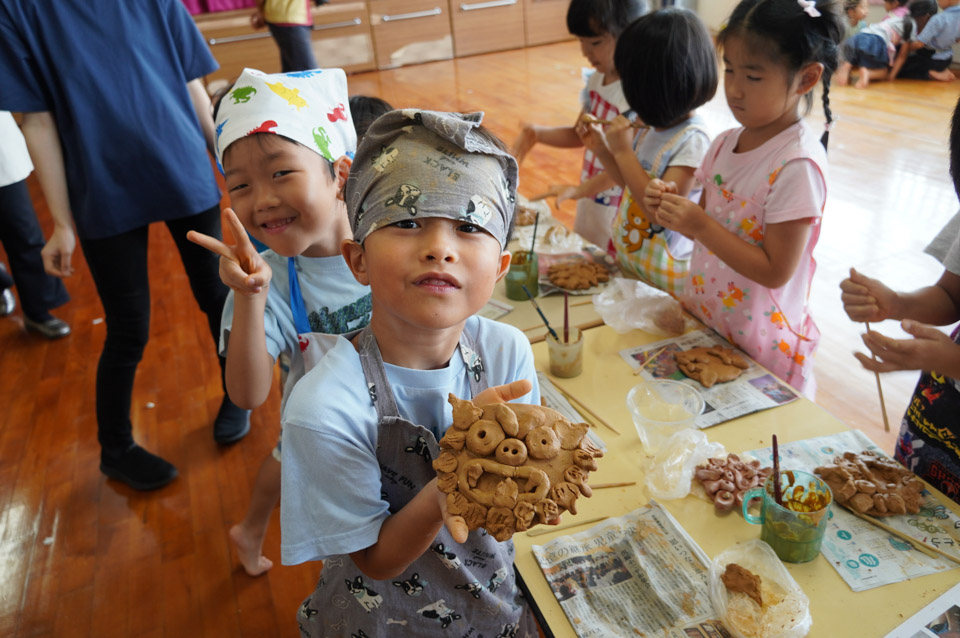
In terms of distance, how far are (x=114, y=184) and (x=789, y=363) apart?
2020 millimetres

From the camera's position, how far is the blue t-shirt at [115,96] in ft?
5.57

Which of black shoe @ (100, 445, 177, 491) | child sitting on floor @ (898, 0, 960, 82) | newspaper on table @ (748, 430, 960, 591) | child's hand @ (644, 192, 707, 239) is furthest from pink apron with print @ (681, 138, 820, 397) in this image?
child sitting on floor @ (898, 0, 960, 82)

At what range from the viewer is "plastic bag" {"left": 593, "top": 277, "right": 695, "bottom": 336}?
1690 mm

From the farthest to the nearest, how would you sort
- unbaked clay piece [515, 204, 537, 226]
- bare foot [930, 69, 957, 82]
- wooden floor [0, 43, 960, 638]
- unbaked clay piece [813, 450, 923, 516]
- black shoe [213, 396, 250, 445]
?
bare foot [930, 69, 957, 82] → black shoe [213, 396, 250, 445] → unbaked clay piece [515, 204, 537, 226] → wooden floor [0, 43, 960, 638] → unbaked clay piece [813, 450, 923, 516]

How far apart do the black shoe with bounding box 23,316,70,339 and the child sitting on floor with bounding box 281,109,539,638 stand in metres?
3.11

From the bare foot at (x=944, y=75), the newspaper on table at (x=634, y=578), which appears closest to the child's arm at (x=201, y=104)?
the newspaper on table at (x=634, y=578)

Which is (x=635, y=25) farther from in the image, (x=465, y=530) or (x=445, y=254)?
(x=465, y=530)

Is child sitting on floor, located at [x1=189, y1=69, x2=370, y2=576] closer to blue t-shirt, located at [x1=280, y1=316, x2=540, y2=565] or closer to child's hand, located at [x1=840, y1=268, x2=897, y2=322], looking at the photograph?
blue t-shirt, located at [x1=280, y1=316, x2=540, y2=565]

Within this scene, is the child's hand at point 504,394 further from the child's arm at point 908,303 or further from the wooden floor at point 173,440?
the wooden floor at point 173,440

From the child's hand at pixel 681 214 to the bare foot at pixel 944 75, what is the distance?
6.28 metres

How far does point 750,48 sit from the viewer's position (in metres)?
1.51

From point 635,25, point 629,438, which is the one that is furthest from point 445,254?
point 635,25

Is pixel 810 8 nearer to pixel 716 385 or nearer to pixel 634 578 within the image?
pixel 716 385

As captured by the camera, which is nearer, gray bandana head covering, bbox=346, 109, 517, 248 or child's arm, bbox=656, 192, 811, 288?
gray bandana head covering, bbox=346, 109, 517, 248
